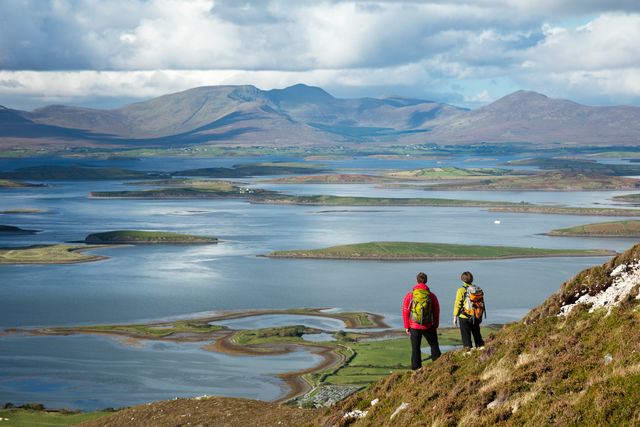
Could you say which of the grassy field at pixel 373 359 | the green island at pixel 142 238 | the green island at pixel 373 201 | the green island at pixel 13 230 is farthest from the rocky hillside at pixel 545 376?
the green island at pixel 373 201

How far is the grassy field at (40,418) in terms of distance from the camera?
36.0 m

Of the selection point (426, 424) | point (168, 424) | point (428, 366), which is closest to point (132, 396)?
point (168, 424)

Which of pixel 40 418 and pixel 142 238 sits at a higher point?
pixel 142 238

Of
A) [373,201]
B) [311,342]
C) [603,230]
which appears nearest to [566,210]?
[603,230]

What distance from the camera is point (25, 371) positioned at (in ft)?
176

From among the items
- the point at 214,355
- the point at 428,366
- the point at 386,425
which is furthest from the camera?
the point at 214,355

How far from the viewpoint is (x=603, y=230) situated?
431ft

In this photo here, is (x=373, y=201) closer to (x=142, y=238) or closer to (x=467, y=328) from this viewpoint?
(x=142, y=238)

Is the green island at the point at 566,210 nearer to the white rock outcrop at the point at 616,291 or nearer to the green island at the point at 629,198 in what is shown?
the green island at the point at 629,198

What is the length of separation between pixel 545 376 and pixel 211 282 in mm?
74810

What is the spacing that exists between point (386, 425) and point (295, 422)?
6.69 metres

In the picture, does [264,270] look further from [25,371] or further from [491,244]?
[25,371]

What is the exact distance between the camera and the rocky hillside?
46.2 ft

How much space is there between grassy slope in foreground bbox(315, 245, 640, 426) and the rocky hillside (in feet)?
0.06
